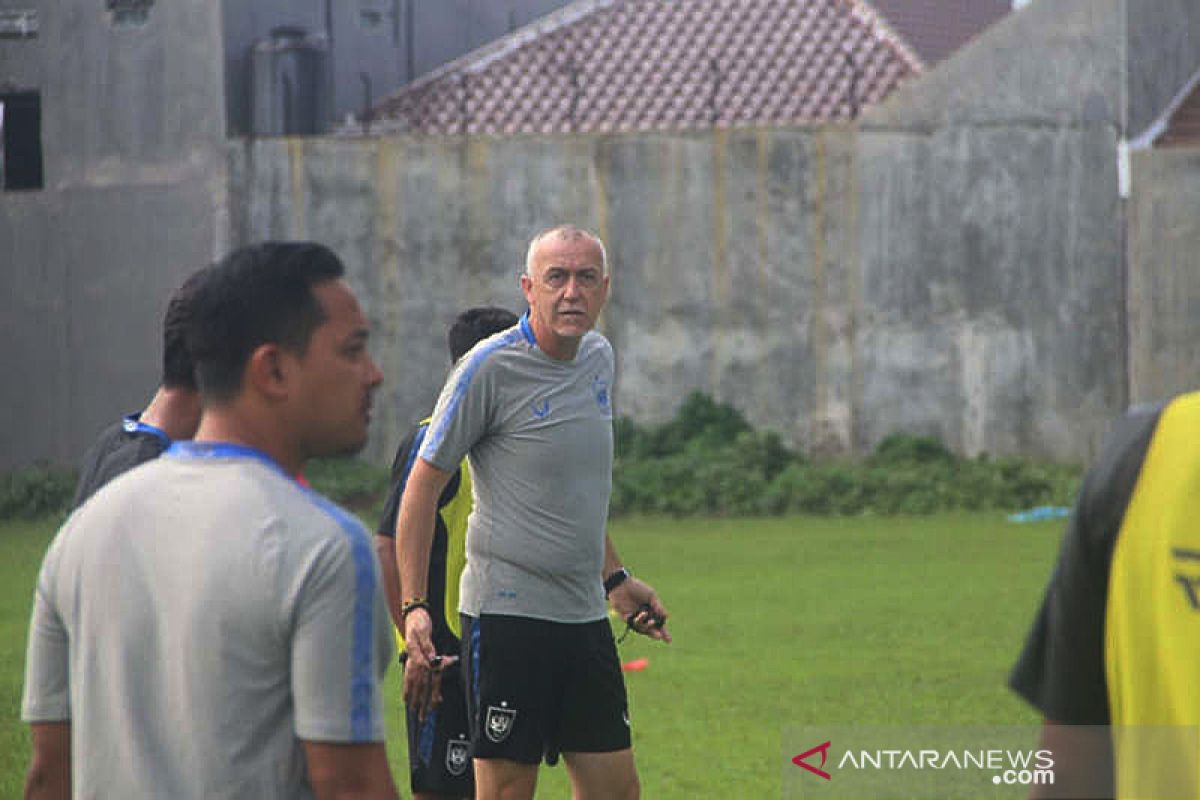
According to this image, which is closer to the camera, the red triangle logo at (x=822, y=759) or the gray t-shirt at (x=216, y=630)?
the gray t-shirt at (x=216, y=630)

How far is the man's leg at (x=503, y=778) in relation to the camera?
679cm

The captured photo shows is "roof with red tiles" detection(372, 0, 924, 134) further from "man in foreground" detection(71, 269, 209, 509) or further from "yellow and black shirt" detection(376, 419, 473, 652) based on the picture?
"man in foreground" detection(71, 269, 209, 509)

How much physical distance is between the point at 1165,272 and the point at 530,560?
14197mm

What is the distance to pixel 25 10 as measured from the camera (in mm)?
23703

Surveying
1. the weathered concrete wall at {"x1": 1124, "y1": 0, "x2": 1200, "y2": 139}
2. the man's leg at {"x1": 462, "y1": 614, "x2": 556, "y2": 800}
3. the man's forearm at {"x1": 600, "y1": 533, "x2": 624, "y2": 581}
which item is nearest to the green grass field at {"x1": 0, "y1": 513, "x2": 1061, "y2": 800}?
the man's forearm at {"x1": 600, "y1": 533, "x2": 624, "y2": 581}

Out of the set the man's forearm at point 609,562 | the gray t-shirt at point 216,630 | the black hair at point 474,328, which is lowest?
the man's forearm at point 609,562

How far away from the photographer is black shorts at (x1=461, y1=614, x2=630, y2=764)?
679cm

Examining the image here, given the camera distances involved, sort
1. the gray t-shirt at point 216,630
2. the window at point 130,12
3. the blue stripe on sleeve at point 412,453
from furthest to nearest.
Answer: the window at point 130,12 → the blue stripe on sleeve at point 412,453 → the gray t-shirt at point 216,630

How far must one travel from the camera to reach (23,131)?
23.7m

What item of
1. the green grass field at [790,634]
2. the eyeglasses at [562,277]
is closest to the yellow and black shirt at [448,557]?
the eyeglasses at [562,277]

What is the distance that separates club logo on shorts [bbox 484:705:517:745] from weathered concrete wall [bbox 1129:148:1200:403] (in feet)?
45.6

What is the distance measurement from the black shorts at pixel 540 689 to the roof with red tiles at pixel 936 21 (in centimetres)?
1967

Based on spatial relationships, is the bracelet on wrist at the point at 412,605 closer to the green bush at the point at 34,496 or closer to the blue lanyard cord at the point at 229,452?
the blue lanyard cord at the point at 229,452

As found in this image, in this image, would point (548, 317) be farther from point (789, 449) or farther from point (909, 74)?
point (909, 74)
